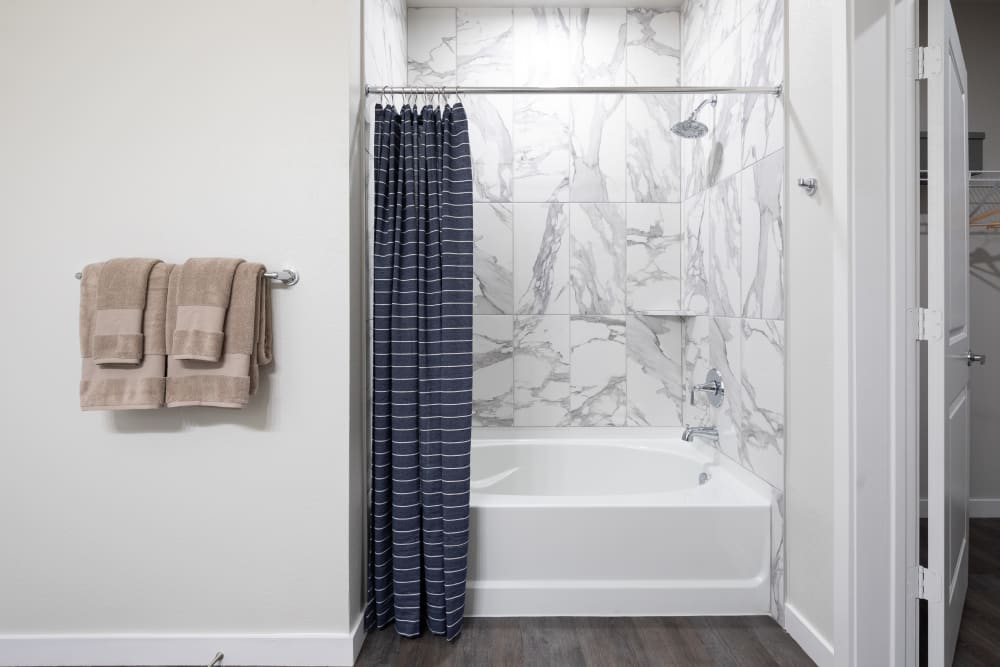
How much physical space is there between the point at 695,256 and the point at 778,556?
1.42 meters

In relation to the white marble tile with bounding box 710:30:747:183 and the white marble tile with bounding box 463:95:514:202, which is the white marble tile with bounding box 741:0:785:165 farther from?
the white marble tile with bounding box 463:95:514:202

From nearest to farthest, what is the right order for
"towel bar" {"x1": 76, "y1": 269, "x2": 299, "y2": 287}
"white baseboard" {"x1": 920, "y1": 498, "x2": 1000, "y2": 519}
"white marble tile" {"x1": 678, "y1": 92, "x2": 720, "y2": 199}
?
"towel bar" {"x1": 76, "y1": 269, "x2": 299, "y2": 287}, "white marble tile" {"x1": 678, "y1": 92, "x2": 720, "y2": 199}, "white baseboard" {"x1": 920, "y1": 498, "x2": 1000, "y2": 519}

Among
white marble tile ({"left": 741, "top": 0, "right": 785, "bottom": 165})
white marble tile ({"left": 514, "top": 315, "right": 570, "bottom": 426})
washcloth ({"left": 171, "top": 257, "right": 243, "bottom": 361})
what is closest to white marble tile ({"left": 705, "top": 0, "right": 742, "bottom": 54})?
white marble tile ({"left": 741, "top": 0, "right": 785, "bottom": 165})

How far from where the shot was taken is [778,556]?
6.33 ft

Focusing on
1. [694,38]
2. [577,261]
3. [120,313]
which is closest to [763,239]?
[577,261]

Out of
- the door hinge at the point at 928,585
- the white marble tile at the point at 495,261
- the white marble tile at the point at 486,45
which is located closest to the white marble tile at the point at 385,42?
the white marble tile at the point at 486,45

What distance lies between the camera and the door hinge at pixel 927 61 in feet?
4.66

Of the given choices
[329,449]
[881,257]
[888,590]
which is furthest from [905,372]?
[329,449]

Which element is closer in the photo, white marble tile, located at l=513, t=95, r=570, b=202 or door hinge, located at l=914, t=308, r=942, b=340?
door hinge, located at l=914, t=308, r=942, b=340

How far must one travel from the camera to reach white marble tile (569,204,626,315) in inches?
114

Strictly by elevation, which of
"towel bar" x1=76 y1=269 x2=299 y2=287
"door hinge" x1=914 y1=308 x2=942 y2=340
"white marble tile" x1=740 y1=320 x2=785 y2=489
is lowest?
"white marble tile" x1=740 y1=320 x2=785 y2=489

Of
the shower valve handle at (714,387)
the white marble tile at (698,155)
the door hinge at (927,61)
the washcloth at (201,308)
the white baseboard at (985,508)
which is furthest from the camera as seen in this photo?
the white baseboard at (985,508)

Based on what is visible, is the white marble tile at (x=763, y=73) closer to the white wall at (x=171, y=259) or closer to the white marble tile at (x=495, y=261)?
the white marble tile at (x=495, y=261)

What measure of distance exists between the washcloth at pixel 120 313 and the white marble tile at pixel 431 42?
1.88 metres
